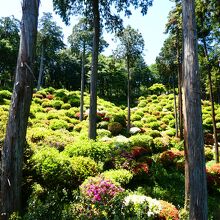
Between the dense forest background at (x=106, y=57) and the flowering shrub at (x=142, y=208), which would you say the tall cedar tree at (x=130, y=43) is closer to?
the dense forest background at (x=106, y=57)

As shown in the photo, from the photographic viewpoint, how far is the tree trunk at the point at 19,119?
6.56 m

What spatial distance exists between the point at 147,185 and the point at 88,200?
587 centimetres

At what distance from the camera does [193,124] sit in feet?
20.7

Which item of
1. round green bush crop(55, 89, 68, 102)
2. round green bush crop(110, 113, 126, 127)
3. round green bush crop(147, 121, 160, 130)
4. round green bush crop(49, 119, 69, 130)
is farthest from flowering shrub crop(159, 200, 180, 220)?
round green bush crop(55, 89, 68, 102)

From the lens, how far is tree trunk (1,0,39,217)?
656 centimetres

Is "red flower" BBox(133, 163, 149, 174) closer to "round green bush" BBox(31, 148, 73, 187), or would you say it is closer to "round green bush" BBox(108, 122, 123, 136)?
"round green bush" BBox(31, 148, 73, 187)

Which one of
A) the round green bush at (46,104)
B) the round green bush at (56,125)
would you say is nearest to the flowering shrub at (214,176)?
the round green bush at (56,125)

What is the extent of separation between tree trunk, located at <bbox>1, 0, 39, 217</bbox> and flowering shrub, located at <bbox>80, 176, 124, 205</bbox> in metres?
1.85

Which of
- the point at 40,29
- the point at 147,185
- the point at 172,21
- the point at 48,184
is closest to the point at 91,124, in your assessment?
the point at 147,185

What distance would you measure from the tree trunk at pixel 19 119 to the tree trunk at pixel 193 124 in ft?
12.7

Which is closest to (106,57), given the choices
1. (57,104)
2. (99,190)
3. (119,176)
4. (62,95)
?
(62,95)

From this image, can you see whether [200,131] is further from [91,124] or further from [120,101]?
[120,101]

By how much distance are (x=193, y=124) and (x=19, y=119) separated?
163 inches

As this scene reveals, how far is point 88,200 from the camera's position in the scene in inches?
265
